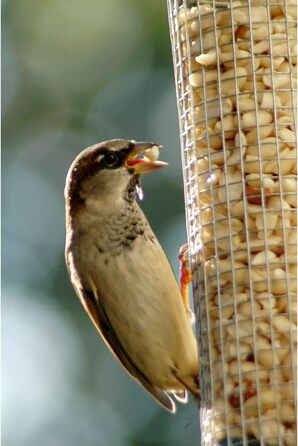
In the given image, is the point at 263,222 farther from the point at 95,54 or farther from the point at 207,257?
the point at 95,54

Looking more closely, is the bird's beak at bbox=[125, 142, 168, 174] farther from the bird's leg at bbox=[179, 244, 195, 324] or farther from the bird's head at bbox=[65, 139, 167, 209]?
the bird's leg at bbox=[179, 244, 195, 324]

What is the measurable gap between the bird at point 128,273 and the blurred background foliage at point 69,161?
2.88m

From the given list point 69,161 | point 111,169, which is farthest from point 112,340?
point 69,161

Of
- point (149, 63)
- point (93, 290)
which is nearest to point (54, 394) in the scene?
point (149, 63)

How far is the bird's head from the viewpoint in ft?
Answer: 20.2

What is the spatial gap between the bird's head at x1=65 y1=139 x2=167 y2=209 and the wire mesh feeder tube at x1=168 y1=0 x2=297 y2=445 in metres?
0.64

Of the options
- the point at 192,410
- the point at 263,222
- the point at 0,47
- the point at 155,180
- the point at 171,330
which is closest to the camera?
the point at 263,222

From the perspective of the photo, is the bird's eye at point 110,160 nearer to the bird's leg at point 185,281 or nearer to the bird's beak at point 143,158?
the bird's beak at point 143,158

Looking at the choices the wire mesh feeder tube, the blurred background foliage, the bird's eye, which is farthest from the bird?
the blurred background foliage

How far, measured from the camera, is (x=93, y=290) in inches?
246

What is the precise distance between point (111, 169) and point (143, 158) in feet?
0.48

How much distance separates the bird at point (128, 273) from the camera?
6.02 meters

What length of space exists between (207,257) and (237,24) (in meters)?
0.82

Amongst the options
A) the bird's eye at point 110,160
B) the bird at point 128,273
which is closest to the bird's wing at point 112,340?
the bird at point 128,273
